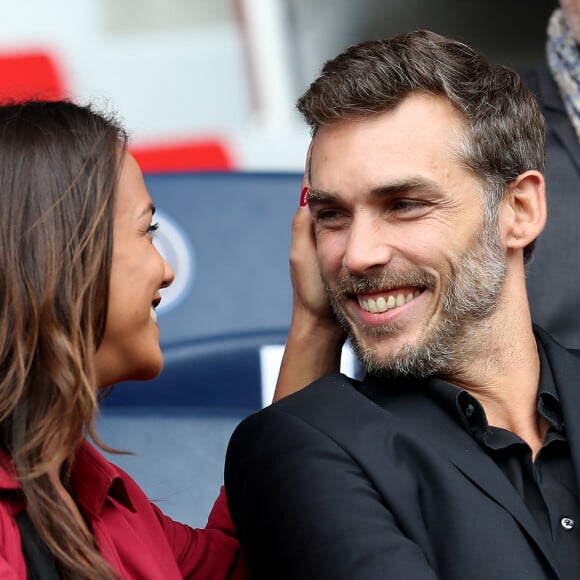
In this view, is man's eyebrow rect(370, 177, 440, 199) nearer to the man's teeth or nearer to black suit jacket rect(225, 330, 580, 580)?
the man's teeth

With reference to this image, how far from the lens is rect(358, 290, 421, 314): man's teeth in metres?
1.82

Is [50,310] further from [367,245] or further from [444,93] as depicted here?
[444,93]

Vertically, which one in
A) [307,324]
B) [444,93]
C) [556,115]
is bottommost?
[307,324]

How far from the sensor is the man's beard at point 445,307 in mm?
1814

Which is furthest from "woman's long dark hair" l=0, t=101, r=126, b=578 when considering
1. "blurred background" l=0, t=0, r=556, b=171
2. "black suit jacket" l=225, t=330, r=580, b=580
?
"blurred background" l=0, t=0, r=556, b=171

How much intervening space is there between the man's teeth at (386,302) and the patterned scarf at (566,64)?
0.85 metres

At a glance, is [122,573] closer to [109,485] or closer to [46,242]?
[109,485]

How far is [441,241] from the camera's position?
184 centimetres

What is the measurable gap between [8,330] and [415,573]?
1.87 ft

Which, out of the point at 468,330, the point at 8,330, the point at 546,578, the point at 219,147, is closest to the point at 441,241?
the point at 468,330

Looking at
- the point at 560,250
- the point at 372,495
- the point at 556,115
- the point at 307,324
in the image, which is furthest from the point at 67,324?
the point at 556,115

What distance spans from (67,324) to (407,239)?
21.3 inches

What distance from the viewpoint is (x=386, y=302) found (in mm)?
1826

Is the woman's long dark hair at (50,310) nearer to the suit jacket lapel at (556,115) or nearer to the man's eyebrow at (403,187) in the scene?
the man's eyebrow at (403,187)
